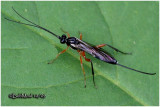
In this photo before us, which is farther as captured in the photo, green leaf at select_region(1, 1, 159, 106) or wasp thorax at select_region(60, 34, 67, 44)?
Result: wasp thorax at select_region(60, 34, 67, 44)

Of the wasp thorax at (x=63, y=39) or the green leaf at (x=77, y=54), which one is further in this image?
the wasp thorax at (x=63, y=39)

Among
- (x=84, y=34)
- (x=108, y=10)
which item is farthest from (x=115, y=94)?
(x=108, y=10)

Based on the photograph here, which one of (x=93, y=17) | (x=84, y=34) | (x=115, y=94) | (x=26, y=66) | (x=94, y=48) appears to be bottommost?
(x=115, y=94)

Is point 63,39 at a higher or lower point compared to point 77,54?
higher

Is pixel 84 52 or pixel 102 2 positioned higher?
pixel 102 2

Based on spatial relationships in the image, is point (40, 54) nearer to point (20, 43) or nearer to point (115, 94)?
point (20, 43)

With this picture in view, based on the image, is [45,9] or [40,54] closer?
[40,54]
